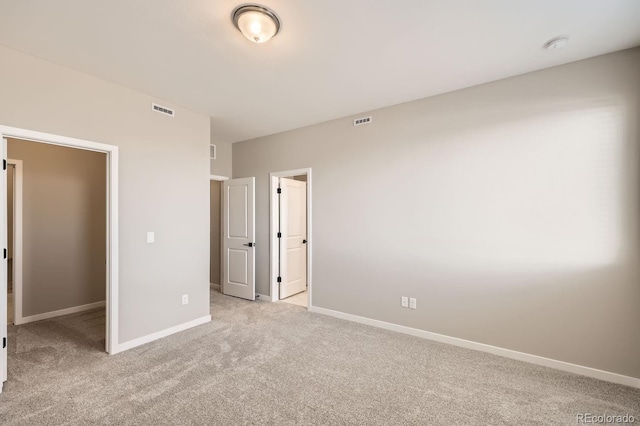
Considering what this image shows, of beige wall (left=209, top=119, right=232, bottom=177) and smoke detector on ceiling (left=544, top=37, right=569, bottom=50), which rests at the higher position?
smoke detector on ceiling (left=544, top=37, right=569, bottom=50)

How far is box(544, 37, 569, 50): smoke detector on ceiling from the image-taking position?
229cm

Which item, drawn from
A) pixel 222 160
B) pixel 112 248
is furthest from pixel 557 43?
pixel 222 160

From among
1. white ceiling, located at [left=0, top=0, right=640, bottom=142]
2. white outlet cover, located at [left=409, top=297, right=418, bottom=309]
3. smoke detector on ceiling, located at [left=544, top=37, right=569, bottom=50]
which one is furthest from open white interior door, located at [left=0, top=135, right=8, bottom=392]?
smoke detector on ceiling, located at [left=544, top=37, right=569, bottom=50]

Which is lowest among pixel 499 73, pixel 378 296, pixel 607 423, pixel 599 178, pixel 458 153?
pixel 607 423

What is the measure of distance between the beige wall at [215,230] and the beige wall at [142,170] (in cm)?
179

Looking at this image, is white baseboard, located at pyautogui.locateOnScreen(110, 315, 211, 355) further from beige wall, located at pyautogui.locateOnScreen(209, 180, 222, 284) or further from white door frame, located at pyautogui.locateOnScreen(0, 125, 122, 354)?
beige wall, located at pyautogui.locateOnScreen(209, 180, 222, 284)

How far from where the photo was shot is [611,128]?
250cm

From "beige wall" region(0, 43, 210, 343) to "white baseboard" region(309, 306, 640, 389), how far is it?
2.27 meters

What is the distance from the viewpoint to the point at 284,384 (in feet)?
7.98

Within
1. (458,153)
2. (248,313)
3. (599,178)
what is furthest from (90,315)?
(599,178)

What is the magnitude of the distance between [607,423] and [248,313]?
3.80 meters

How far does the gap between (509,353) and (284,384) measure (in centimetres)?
227

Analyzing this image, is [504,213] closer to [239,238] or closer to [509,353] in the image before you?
[509,353]

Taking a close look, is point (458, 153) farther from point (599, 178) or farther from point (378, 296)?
point (378, 296)
